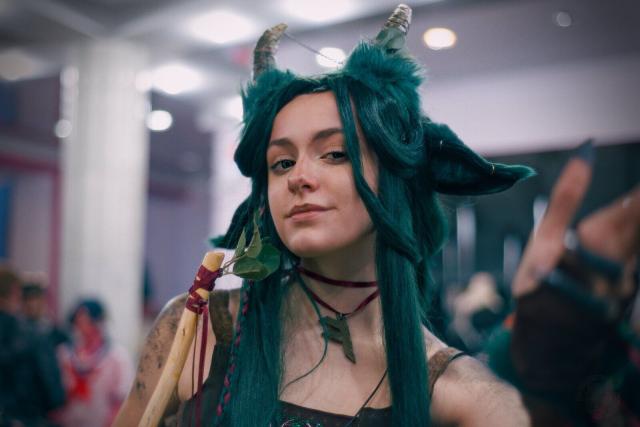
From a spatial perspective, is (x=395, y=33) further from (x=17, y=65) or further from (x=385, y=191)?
(x=17, y=65)

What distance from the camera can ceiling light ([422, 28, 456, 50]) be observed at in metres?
2.63

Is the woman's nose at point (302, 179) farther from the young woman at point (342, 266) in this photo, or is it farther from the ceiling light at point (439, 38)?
the ceiling light at point (439, 38)

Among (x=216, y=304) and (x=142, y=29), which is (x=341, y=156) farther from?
(x=142, y=29)

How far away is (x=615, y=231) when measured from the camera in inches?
27.5

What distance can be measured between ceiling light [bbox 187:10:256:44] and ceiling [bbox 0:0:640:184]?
4cm

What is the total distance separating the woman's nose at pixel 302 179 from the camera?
139 cm

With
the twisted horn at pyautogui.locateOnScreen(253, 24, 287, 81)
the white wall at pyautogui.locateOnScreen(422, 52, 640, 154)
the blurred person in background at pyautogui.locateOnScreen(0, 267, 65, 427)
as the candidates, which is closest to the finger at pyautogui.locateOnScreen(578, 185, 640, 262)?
the twisted horn at pyautogui.locateOnScreen(253, 24, 287, 81)

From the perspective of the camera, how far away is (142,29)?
16.6 ft

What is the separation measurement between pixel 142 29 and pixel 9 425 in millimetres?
3149

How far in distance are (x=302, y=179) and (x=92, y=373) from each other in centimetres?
315

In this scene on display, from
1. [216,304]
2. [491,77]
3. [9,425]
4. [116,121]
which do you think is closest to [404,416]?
[216,304]

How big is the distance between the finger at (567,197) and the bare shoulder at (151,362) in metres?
1.03

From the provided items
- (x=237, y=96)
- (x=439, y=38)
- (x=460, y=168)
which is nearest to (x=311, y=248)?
(x=460, y=168)

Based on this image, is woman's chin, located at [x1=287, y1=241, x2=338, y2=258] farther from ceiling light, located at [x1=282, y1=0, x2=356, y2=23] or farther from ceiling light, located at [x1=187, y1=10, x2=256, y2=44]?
ceiling light, located at [x1=187, y1=10, x2=256, y2=44]
